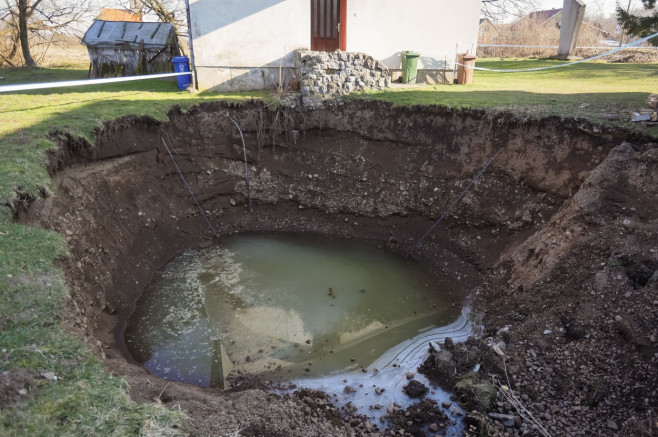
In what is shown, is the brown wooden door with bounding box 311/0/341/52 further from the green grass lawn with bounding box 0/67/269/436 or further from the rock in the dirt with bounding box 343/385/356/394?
the rock in the dirt with bounding box 343/385/356/394

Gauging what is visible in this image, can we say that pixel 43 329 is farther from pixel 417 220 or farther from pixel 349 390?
pixel 417 220

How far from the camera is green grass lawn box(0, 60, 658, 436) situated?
352 cm

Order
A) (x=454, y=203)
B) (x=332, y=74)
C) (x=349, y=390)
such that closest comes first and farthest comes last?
(x=349, y=390)
(x=454, y=203)
(x=332, y=74)

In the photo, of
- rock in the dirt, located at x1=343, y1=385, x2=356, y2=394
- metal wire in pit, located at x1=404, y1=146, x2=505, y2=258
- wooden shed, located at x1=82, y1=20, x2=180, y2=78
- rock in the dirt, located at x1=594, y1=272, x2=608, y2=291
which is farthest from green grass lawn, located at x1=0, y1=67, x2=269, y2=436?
metal wire in pit, located at x1=404, y1=146, x2=505, y2=258

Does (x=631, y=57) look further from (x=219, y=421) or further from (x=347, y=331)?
(x=219, y=421)

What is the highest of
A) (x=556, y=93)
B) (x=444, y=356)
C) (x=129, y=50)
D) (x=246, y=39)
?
(x=246, y=39)

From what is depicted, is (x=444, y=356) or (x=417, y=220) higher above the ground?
(x=417, y=220)

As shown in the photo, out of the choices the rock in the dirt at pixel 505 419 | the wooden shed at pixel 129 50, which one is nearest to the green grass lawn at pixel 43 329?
the rock in the dirt at pixel 505 419

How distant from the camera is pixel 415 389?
557 centimetres

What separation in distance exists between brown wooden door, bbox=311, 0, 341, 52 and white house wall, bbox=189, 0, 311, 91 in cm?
49

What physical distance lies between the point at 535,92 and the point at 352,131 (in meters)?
4.75

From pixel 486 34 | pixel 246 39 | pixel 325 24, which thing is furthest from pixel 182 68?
pixel 486 34

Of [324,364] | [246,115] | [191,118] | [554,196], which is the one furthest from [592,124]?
[191,118]

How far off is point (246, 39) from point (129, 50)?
5273 millimetres
